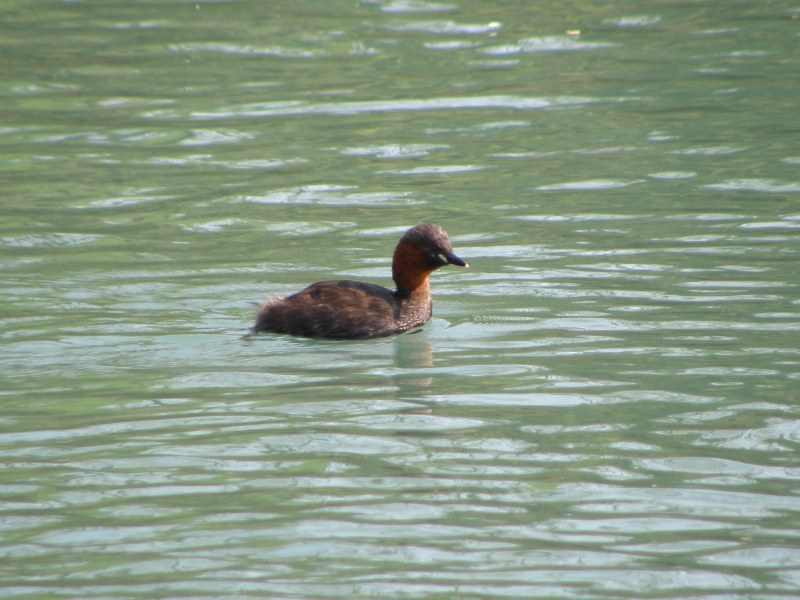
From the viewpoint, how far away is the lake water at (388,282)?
639 centimetres

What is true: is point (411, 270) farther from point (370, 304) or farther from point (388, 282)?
point (388, 282)

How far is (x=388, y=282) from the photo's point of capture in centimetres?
1136

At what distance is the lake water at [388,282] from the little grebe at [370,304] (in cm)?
17

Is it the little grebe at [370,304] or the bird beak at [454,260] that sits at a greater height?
the bird beak at [454,260]

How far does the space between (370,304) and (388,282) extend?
1.40 metres

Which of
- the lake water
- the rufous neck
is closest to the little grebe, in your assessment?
the rufous neck

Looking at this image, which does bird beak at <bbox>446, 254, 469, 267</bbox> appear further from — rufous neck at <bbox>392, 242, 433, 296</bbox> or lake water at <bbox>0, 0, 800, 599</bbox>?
lake water at <bbox>0, 0, 800, 599</bbox>

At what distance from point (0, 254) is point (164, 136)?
12.9 ft

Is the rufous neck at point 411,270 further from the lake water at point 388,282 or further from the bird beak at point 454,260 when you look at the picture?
the lake water at point 388,282

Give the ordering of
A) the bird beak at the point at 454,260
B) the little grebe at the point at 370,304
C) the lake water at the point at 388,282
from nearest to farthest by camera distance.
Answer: the lake water at the point at 388,282 → the little grebe at the point at 370,304 → the bird beak at the point at 454,260

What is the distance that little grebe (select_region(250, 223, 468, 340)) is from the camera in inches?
387

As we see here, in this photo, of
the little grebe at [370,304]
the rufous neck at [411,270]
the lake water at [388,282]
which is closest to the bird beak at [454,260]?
the little grebe at [370,304]

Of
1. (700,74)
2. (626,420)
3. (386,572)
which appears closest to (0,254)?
(626,420)

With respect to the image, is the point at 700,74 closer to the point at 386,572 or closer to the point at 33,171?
the point at 33,171
